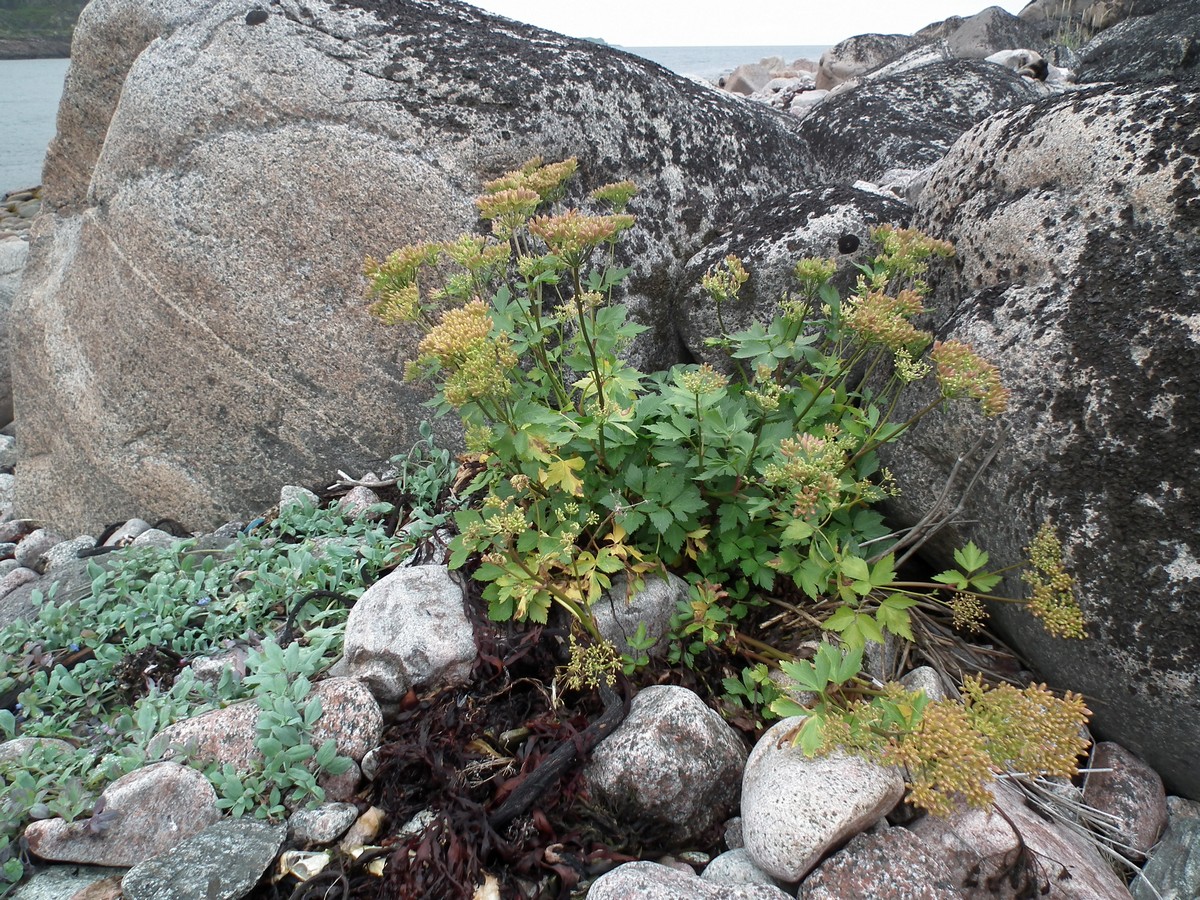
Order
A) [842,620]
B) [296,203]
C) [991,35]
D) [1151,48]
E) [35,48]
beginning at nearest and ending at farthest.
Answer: [842,620]
[296,203]
[1151,48]
[991,35]
[35,48]

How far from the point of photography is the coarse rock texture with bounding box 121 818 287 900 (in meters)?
1.88

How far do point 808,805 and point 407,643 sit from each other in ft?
4.33

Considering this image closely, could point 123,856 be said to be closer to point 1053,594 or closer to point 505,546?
point 505,546

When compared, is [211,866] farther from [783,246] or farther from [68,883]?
[783,246]

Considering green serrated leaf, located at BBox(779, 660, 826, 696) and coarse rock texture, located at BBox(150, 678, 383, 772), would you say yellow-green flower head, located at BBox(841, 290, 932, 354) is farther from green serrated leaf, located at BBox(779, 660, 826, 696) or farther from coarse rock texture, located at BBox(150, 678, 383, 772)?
coarse rock texture, located at BBox(150, 678, 383, 772)

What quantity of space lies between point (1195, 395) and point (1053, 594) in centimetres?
67

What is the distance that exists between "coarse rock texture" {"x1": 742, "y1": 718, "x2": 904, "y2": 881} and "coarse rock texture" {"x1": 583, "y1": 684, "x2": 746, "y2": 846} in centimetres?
14

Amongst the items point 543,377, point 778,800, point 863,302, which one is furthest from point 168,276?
point 778,800

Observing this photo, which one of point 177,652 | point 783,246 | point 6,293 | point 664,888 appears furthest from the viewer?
point 6,293

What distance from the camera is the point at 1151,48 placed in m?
7.16

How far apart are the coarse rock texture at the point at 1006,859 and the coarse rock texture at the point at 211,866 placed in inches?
66.0

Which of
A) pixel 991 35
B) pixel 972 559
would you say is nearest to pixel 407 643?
pixel 972 559

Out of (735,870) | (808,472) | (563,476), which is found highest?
(808,472)

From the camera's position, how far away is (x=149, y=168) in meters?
3.81
